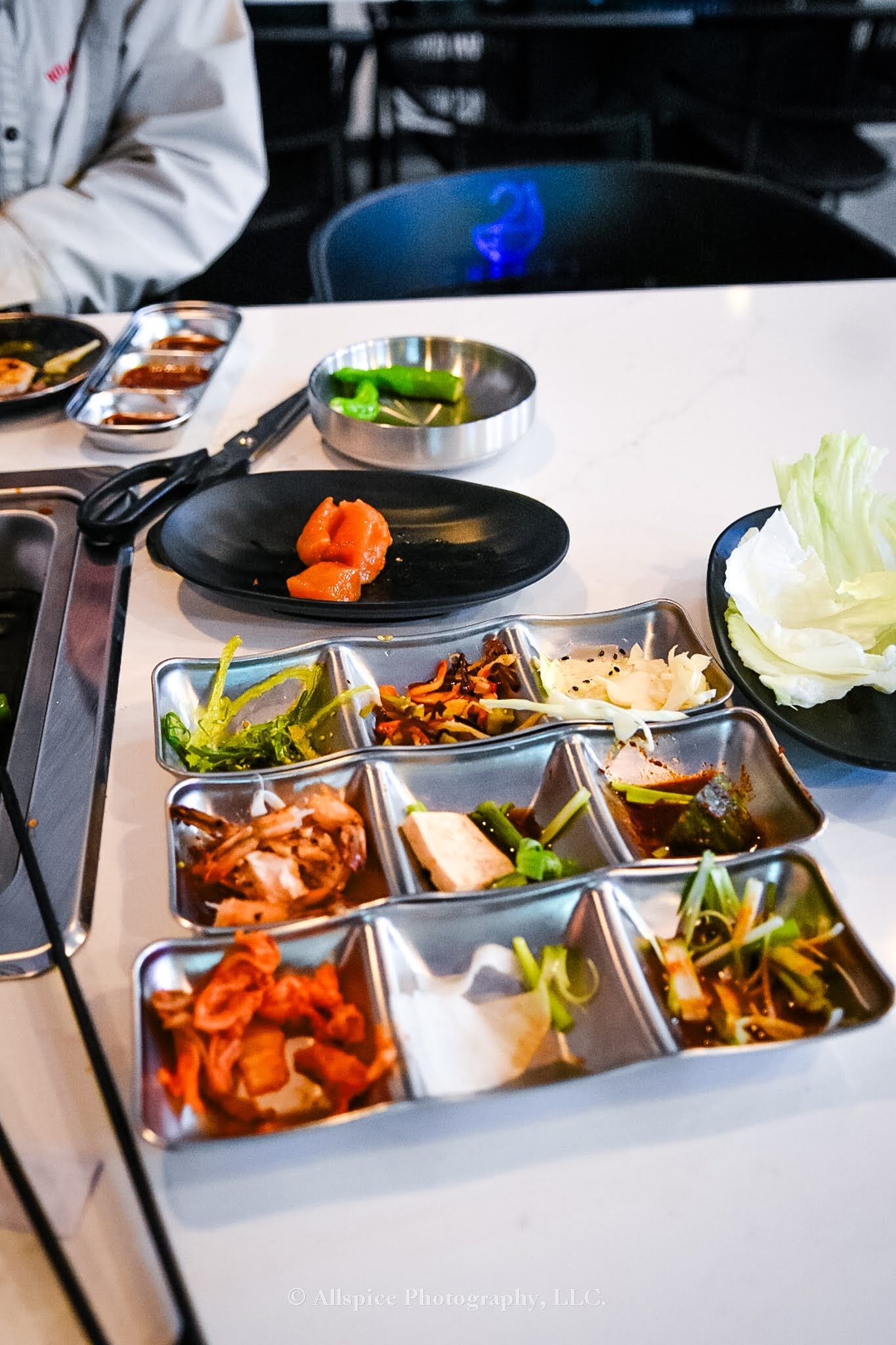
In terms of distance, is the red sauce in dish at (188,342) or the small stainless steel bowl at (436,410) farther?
the red sauce in dish at (188,342)

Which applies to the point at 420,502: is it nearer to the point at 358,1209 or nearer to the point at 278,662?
the point at 278,662

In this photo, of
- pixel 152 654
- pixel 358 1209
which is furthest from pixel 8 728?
pixel 358 1209

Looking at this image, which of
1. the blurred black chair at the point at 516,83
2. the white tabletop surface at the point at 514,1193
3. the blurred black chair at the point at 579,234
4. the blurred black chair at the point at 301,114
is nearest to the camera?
the white tabletop surface at the point at 514,1193

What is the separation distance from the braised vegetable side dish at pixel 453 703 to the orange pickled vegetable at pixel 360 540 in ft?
0.73

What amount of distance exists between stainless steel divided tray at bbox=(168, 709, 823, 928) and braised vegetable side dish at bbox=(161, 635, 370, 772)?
2.8 inches

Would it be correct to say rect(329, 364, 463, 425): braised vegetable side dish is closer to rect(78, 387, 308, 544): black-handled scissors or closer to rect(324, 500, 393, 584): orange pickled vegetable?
rect(78, 387, 308, 544): black-handled scissors

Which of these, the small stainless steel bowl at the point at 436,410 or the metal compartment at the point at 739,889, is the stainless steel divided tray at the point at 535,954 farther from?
the small stainless steel bowl at the point at 436,410

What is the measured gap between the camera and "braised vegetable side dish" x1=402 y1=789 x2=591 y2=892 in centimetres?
90

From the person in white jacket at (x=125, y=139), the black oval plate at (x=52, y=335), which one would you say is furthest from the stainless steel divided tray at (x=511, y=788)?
the person in white jacket at (x=125, y=139)

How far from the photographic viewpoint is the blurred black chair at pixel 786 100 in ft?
12.9

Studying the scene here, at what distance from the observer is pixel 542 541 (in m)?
1.35

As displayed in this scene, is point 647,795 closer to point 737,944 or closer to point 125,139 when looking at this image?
point 737,944

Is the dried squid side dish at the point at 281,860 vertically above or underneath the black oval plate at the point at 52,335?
underneath

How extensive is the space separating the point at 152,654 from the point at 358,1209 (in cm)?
73
